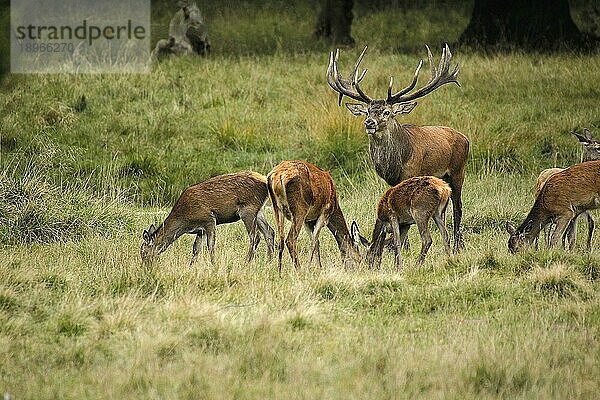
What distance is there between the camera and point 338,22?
71.1 feet

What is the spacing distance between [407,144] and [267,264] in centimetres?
225

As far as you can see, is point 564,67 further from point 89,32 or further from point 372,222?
point 89,32

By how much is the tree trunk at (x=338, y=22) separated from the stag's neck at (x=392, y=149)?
34.0 ft

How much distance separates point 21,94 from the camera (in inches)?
642

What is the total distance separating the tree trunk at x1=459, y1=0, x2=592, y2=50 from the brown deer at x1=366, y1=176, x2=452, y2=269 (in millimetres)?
10677

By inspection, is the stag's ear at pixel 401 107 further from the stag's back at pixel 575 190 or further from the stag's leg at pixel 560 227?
the stag's leg at pixel 560 227

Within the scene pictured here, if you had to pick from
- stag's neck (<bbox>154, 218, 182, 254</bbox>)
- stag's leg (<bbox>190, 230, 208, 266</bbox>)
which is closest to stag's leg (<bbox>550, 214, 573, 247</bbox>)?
stag's leg (<bbox>190, 230, 208, 266</bbox>)

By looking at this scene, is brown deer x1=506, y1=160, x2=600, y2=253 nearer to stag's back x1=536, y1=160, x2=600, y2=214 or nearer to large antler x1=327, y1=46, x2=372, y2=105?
stag's back x1=536, y1=160, x2=600, y2=214

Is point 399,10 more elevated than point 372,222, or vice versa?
point 399,10

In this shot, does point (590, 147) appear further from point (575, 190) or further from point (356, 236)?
point (356, 236)

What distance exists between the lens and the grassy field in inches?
262

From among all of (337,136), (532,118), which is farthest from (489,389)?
(532,118)

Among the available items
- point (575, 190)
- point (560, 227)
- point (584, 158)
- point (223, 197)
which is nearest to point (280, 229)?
point (223, 197)

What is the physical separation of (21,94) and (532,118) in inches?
285
